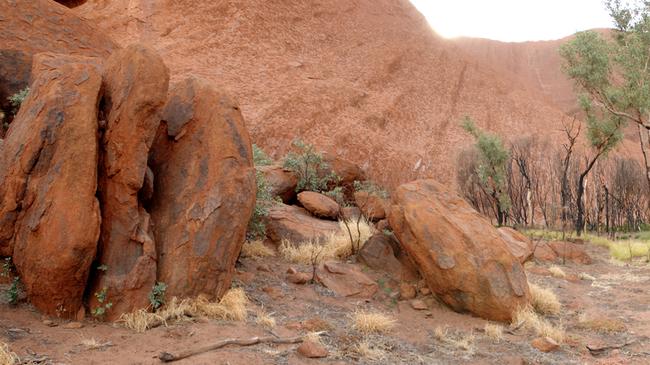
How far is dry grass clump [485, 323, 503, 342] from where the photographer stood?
743 centimetres

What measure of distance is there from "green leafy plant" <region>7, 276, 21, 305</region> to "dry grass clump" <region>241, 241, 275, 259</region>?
3838 mm

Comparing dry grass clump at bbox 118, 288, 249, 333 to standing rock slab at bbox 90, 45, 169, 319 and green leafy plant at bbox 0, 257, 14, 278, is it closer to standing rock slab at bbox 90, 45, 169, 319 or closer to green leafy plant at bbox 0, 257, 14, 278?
standing rock slab at bbox 90, 45, 169, 319

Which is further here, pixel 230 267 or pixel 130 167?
pixel 230 267

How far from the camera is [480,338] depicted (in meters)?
7.45

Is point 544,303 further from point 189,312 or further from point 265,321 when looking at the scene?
point 189,312

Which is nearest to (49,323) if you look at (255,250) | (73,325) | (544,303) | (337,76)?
(73,325)

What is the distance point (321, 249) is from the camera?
33.6 feet

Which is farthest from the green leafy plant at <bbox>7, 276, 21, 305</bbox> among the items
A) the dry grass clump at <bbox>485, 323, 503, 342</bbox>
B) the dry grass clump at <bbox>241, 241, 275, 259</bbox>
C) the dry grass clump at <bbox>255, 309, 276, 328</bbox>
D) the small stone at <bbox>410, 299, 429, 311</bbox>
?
the dry grass clump at <bbox>485, 323, 503, 342</bbox>

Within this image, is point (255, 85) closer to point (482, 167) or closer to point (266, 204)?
point (482, 167)

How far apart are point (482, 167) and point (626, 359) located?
1990 cm

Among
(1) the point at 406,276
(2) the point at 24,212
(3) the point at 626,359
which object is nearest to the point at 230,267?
(2) the point at 24,212

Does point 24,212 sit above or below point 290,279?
above

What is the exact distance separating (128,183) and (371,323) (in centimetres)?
363

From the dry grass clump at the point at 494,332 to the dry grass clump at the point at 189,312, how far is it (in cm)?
340
